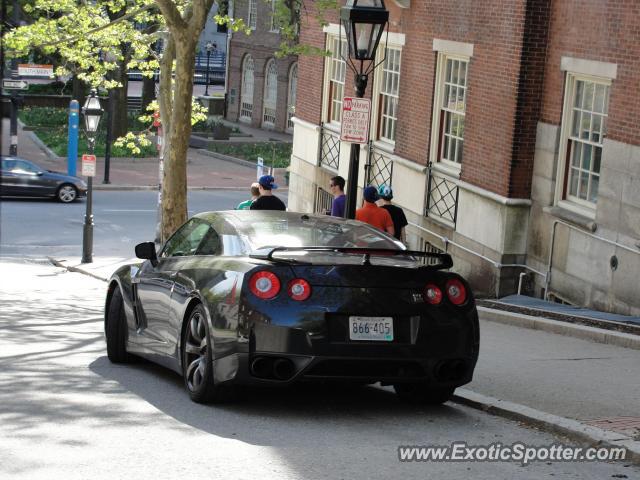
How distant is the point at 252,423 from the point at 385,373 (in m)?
0.96

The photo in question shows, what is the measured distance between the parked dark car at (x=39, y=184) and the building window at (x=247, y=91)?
999 inches

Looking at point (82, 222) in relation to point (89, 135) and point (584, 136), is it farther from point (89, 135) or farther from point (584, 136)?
point (584, 136)

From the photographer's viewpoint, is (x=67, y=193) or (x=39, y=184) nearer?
(x=39, y=184)

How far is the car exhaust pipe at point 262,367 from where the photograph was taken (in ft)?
27.0

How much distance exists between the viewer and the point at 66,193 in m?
38.1

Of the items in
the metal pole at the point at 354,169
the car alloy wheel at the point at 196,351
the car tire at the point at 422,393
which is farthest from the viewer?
the metal pole at the point at 354,169

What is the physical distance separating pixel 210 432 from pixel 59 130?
1866 inches

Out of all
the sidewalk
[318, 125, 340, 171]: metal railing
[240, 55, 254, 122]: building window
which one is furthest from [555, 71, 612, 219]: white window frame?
[240, 55, 254, 122]: building window

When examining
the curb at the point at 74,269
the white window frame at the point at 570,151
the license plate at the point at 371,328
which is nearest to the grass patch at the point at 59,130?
the curb at the point at 74,269

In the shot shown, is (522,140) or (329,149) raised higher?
(522,140)

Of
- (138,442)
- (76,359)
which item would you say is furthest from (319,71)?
(138,442)

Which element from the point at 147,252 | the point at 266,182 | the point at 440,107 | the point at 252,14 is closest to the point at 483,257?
the point at 440,107

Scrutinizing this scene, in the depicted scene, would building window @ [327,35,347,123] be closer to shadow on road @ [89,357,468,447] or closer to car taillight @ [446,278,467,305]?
shadow on road @ [89,357,468,447]

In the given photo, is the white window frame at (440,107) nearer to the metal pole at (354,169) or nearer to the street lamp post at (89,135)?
the metal pole at (354,169)
